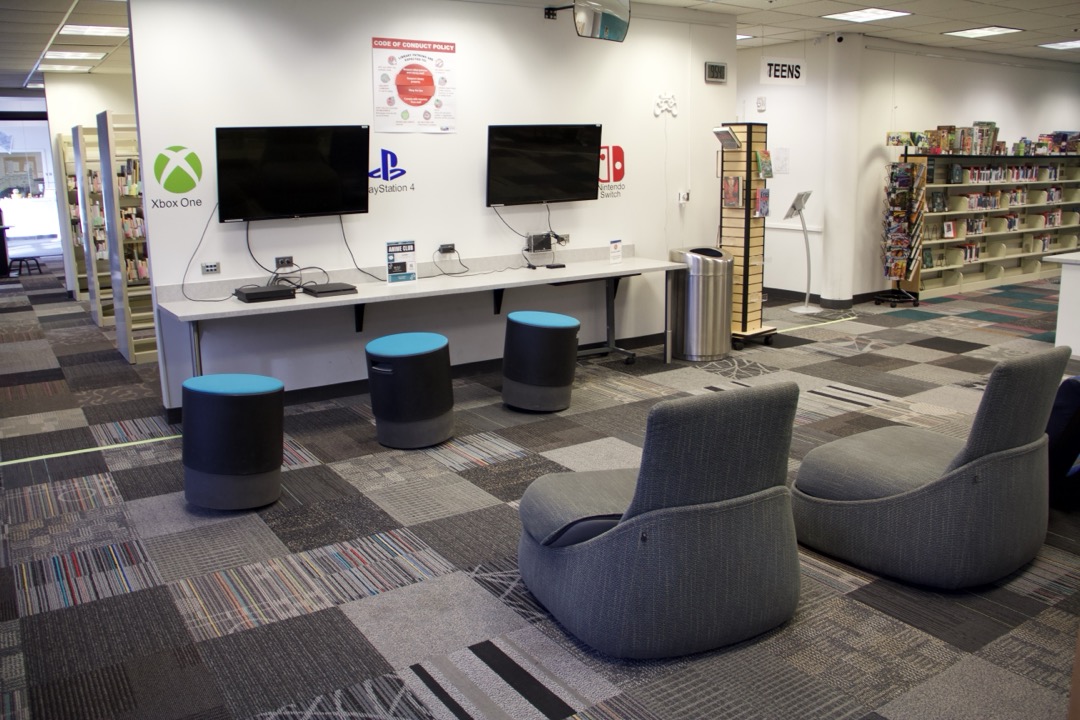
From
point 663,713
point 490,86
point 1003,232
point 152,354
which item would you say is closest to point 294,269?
point 490,86

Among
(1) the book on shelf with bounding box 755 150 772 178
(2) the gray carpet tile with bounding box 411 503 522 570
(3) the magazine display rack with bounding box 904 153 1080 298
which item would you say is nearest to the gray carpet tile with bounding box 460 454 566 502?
(2) the gray carpet tile with bounding box 411 503 522 570

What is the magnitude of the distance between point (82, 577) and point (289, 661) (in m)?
1.15

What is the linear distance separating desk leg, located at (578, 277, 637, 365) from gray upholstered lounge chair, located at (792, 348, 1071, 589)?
360 centimetres

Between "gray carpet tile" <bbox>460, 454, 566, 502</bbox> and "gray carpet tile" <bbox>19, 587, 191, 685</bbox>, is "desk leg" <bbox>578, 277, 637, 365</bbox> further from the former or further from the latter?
"gray carpet tile" <bbox>19, 587, 191, 685</bbox>

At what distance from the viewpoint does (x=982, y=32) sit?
9.16 m

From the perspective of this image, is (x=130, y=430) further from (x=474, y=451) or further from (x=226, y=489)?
(x=474, y=451)

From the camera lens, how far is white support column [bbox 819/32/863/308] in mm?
8984

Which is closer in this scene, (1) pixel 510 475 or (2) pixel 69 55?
(1) pixel 510 475

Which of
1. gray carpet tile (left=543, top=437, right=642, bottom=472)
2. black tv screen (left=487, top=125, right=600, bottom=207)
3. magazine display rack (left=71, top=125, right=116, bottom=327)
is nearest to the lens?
gray carpet tile (left=543, top=437, right=642, bottom=472)

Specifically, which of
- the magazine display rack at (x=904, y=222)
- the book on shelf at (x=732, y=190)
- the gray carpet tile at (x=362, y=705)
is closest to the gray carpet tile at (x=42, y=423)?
the gray carpet tile at (x=362, y=705)

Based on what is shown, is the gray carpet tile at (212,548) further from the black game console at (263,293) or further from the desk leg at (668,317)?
A: the desk leg at (668,317)

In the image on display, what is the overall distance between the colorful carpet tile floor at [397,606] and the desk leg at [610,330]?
1.35 m

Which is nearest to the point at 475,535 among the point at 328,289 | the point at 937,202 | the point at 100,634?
the point at 100,634

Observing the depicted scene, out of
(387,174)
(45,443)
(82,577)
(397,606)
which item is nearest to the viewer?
(397,606)
